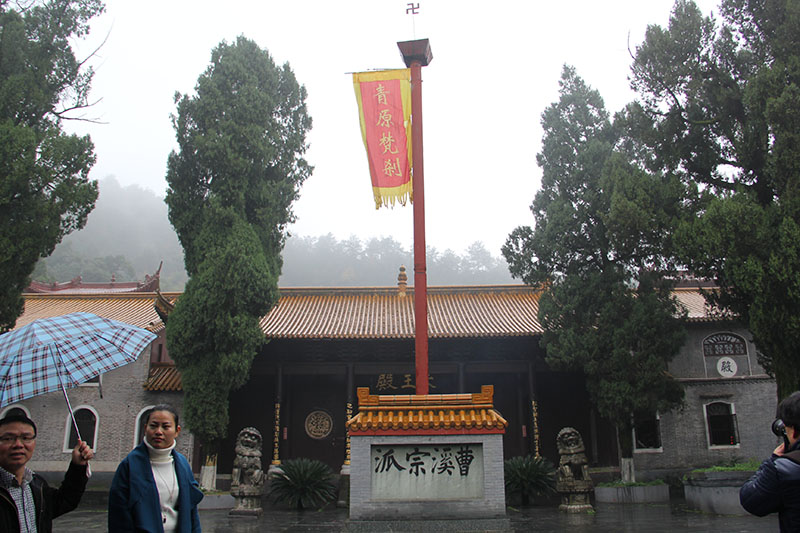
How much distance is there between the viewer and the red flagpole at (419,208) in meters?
9.06

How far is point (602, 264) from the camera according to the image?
1398cm

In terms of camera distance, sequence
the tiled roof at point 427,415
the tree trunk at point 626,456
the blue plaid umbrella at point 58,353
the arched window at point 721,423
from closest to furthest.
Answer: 1. the blue plaid umbrella at point 58,353
2. the tiled roof at point 427,415
3. the tree trunk at point 626,456
4. the arched window at point 721,423

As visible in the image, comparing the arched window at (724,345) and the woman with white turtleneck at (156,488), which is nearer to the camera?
the woman with white turtleneck at (156,488)

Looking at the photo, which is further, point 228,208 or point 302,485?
point 228,208

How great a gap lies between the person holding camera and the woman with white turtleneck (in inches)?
103

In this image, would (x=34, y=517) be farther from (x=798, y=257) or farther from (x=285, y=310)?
(x=285, y=310)

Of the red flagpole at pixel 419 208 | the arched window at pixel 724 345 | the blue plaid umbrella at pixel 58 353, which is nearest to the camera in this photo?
the blue plaid umbrella at pixel 58 353

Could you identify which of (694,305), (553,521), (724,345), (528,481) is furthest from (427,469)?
(694,305)

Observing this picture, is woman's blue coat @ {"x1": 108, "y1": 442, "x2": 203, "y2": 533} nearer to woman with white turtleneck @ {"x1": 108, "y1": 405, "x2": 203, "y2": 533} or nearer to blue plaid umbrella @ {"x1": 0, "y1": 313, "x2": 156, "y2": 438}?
woman with white turtleneck @ {"x1": 108, "y1": 405, "x2": 203, "y2": 533}

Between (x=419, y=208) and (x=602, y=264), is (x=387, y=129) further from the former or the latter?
(x=602, y=264)

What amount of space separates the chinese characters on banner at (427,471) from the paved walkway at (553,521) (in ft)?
1.78

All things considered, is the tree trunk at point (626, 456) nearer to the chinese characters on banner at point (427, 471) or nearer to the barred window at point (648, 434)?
the barred window at point (648, 434)

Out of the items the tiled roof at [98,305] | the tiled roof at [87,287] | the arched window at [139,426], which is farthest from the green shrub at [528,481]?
the tiled roof at [87,287]

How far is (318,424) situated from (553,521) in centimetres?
874
